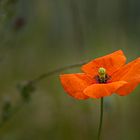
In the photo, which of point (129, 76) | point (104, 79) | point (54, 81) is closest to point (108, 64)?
point (104, 79)

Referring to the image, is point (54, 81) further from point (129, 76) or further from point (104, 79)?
point (129, 76)

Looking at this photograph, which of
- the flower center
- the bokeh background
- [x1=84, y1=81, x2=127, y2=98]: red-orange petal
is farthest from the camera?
the bokeh background

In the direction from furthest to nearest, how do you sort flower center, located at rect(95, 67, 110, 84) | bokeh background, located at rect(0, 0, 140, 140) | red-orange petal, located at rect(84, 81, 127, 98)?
1. bokeh background, located at rect(0, 0, 140, 140)
2. flower center, located at rect(95, 67, 110, 84)
3. red-orange petal, located at rect(84, 81, 127, 98)

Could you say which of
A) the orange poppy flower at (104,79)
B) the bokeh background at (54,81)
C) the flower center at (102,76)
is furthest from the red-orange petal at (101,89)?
the bokeh background at (54,81)

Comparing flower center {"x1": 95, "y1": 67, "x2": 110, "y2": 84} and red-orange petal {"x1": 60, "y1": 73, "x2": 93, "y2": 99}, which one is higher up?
flower center {"x1": 95, "y1": 67, "x2": 110, "y2": 84}

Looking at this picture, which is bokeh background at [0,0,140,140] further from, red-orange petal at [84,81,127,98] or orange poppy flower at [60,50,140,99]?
red-orange petal at [84,81,127,98]

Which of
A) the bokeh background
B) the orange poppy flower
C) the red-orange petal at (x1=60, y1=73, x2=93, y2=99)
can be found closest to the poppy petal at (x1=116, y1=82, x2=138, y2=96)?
the orange poppy flower
